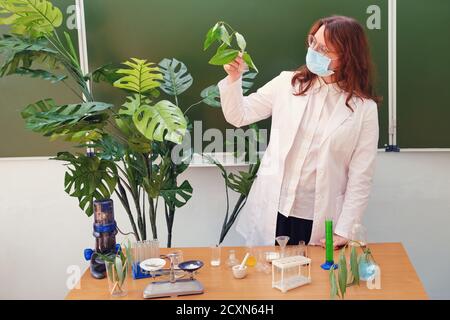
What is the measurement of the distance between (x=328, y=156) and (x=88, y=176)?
1131 mm

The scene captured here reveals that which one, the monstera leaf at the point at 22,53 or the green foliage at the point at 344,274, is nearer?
the green foliage at the point at 344,274

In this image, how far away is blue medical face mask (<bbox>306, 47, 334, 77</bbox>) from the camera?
69.4 inches

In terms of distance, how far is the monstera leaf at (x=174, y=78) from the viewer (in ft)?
7.23

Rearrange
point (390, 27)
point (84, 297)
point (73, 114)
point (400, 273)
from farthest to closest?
point (390, 27) → point (73, 114) → point (400, 273) → point (84, 297)

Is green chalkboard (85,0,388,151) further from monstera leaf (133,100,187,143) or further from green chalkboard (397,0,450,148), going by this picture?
monstera leaf (133,100,187,143)

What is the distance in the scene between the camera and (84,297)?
4.64ft

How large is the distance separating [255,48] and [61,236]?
5.66ft

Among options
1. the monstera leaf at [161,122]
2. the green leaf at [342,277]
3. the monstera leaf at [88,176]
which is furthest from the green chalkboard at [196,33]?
the green leaf at [342,277]

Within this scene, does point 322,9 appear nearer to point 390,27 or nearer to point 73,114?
point 390,27

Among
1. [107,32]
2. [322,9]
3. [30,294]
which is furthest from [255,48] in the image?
[30,294]

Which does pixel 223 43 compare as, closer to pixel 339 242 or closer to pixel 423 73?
pixel 339 242

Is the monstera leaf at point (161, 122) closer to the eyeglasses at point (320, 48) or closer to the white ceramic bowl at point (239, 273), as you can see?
the white ceramic bowl at point (239, 273)

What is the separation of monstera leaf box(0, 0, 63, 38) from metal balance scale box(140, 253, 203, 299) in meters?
1.18

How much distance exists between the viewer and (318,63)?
177 cm
